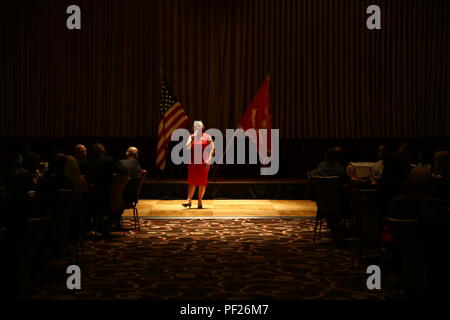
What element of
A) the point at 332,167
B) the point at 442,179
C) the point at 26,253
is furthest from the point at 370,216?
the point at 26,253

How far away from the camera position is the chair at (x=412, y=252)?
4.11m

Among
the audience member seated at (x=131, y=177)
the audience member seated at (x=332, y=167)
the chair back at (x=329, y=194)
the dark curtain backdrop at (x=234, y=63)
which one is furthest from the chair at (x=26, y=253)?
the dark curtain backdrop at (x=234, y=63)

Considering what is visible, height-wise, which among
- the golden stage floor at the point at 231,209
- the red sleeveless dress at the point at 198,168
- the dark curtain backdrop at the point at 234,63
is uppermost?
the dark curtain backdrop at the point at 234,63

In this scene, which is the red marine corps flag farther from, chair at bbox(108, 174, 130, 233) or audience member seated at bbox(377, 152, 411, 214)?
audience member seated at bbox(377, 152, 411, 214)

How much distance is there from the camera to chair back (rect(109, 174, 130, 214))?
8.16 meters

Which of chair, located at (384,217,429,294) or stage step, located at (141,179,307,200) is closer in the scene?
chair, located at (384,217,429,294)

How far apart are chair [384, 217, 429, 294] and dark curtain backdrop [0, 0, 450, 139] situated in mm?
11327

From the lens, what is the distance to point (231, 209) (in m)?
12.0

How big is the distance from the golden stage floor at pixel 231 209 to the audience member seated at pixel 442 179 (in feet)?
11.7

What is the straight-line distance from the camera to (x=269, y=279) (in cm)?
617

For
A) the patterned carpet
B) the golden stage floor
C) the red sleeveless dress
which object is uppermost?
the red sleeveless dress

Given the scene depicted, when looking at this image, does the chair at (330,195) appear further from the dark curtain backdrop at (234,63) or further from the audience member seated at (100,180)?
the dark curtain backdrop at (234,63)

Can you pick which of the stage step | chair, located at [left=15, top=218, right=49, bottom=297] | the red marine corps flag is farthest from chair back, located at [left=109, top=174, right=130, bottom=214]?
the red marine corps flag
